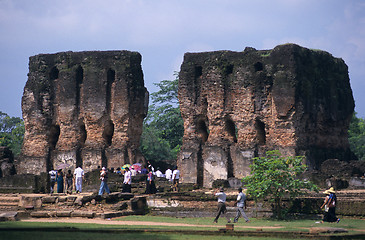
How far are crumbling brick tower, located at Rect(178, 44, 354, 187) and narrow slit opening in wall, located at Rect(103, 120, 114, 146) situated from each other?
357 centimetres

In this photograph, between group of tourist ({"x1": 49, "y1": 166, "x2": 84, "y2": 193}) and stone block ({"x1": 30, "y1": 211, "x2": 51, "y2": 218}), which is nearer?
stone block ({"x1": 30, "y1": 211, "x2": 51, "y2": 218})

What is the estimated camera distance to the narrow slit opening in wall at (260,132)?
97.0ft

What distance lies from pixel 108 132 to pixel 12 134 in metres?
24.4

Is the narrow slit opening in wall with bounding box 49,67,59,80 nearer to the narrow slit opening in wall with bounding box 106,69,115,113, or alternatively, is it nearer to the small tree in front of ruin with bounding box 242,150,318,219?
the narrow slit opening in wall with bounding box 106,69,115,113

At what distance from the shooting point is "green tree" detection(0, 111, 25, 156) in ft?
160

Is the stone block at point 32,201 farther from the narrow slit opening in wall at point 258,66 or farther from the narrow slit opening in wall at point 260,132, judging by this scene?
the narrow slit opening in wall at point 258,66

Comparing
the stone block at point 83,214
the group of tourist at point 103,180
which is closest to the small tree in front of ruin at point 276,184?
the stone block at point 83,214

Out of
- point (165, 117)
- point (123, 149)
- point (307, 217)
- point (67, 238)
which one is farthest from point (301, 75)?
point (165, 117)

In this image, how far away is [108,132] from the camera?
Result: 105 feet

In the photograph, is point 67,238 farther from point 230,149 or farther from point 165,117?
point 165,117

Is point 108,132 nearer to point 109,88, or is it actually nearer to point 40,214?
point 109,88

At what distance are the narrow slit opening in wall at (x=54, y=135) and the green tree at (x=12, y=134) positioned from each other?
14368mm

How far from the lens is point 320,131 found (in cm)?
3008

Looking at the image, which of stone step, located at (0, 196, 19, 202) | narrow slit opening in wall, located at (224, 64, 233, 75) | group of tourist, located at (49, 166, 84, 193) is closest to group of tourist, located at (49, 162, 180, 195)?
group of tourist, located at (49, 166, 84, 193)
